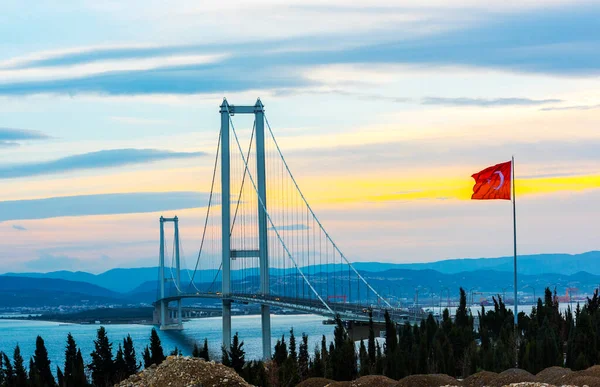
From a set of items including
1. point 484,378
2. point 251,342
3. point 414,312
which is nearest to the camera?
point 484,378

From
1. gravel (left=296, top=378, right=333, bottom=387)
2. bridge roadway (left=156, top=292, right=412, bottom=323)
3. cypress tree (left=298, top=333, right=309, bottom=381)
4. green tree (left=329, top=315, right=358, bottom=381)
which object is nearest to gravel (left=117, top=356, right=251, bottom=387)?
gravel (left=296, top=378, right=333, bottom=387)

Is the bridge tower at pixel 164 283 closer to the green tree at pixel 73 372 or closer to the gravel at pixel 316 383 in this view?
the green tree at pixel 73 372

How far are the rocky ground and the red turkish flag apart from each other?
8.40 meters

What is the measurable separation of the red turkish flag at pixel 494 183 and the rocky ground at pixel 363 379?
840cm

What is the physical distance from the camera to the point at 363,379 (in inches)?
1879

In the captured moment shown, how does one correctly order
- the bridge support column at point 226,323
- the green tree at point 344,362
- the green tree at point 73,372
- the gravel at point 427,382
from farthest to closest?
the bridge support column at point 226,323 < the green tree at point 73,372 < the green tree at point 344,362 < the gravel at point 427,382

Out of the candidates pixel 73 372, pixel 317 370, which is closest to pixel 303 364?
pixel 317 370

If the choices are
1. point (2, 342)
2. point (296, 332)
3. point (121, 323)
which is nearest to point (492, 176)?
point (296, 332)

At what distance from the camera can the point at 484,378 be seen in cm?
4569

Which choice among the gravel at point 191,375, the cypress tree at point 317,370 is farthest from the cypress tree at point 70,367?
the gravel at point 191,375

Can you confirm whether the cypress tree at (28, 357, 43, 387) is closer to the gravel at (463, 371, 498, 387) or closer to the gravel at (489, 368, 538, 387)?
the gravel at (463, 371, 498, 387)

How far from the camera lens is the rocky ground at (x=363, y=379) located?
135ft

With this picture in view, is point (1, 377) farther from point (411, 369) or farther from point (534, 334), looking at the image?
point (534, 334)

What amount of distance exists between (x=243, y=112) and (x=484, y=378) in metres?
50.4
